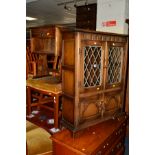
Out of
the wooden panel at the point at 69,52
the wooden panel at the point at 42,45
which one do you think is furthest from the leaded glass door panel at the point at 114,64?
the wooden panel at the point at 42,45

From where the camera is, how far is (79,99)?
6.15ft

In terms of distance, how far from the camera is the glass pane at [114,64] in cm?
220

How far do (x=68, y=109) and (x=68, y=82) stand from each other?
294 millimetres

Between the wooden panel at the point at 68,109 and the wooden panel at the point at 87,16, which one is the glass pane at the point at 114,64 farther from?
the wooden panel at the point at 87,16

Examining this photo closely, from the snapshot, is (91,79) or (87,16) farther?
(87,16)

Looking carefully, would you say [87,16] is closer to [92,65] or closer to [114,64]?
[114,64]

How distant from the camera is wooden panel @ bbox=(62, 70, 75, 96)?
1.88 m

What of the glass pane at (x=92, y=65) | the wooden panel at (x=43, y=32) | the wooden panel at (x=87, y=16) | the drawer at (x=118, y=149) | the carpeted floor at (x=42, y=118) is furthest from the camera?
the wooden panel at (x=87, y=16)

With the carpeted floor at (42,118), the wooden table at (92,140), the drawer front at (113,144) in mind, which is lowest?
the carpeted floor at (42,118)

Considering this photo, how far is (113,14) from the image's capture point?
3717 mm

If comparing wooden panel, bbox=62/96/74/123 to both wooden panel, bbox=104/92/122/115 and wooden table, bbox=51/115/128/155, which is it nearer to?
wooden table, bbox=51/115/128/155

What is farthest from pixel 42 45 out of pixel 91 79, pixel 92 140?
pixel 92 140

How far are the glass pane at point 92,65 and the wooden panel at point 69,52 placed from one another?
13 cm
